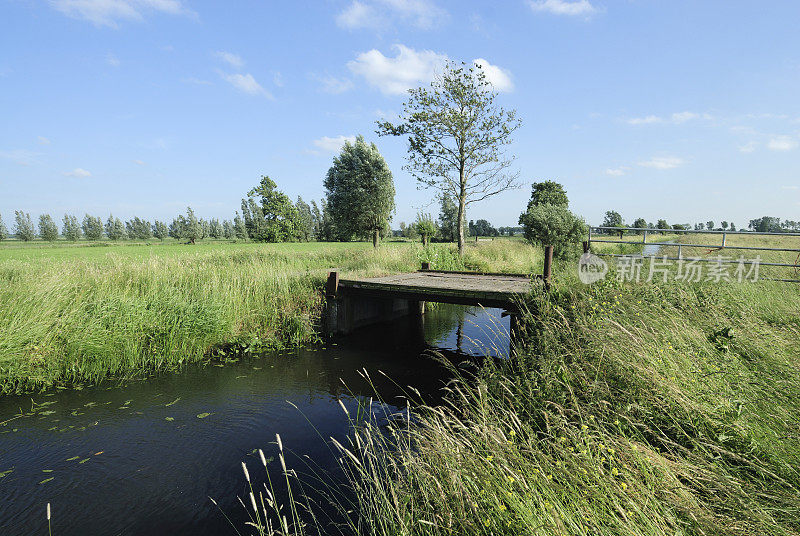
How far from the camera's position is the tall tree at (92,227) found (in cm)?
7494

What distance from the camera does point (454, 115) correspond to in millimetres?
19219

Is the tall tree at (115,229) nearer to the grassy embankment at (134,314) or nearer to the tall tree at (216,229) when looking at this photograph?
the tall tree at (216,229)

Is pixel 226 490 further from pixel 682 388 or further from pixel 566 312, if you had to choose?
pixel 566 312

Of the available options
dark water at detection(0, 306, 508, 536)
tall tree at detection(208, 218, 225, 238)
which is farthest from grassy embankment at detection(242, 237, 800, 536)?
tall tree at detection(208, 218, 225, 238)

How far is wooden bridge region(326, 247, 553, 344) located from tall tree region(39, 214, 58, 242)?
260 feet

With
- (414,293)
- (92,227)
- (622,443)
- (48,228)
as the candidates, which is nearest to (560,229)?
(414,293)

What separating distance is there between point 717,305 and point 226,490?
8.61 meters

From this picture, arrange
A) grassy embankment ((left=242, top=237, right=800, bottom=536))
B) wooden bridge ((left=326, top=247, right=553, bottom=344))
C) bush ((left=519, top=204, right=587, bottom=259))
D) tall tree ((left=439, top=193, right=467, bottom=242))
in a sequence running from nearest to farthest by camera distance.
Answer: grassy embankment ((left=242, top=237, right=800, bottom=536))
wooden bridge ((left=326, top=247, right=553, bottom=344))
bush ((left=519, top=204, right=587, bottom=259))
tall tree ((left=439, top=193, right=467, bottom=242))

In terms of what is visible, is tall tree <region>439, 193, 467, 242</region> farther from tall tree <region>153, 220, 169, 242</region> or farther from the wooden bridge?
tall tree <region>153, 220, 169, 242</region>

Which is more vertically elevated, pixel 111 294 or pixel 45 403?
pixel 111 294

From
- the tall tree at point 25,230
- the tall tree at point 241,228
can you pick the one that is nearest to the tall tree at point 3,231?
the tall tree at point 25,230

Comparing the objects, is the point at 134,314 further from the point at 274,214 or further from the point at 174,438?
the point at 274,214

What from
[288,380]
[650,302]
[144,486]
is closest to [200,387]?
[288,380]

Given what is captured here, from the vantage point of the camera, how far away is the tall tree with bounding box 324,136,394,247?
42.2 m
